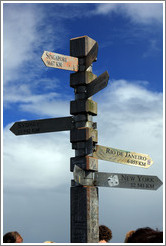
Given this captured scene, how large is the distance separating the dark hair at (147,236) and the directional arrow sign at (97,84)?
434 cm

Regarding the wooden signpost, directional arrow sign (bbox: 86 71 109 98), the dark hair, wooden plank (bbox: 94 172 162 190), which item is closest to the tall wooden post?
the wooden signpost

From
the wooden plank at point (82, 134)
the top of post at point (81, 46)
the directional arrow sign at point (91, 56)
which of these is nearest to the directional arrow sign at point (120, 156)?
the wooden plank at point (82, 134)

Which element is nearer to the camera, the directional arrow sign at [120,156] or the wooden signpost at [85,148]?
the wooden signpost at [85,148]

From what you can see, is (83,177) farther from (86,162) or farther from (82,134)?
(82,134)

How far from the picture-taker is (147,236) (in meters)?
1.95

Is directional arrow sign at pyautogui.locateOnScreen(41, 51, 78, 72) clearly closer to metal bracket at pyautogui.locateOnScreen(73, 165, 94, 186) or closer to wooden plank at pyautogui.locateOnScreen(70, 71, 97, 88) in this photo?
wooden plank at pyautogui.locateOnScreen(70, 71, 97, 88)

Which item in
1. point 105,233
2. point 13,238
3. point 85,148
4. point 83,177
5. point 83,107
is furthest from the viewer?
point 83,107

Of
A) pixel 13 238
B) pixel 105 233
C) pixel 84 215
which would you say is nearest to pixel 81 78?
pixel 84 215

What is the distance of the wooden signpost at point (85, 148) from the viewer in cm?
661

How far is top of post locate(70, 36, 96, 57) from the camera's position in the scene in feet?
24.9

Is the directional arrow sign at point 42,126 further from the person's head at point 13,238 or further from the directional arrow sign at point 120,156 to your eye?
the person's head at point 13,238

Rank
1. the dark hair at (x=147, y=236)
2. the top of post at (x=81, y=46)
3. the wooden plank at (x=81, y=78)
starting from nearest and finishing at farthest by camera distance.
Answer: the dark hair at (x=147, y=236) → the wooden plank at (x=81, y=78) → the top of post at (x=81, y=46)

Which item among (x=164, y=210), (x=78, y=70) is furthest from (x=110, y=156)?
(x=78, y=70)

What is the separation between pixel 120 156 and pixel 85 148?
0.81 metres
